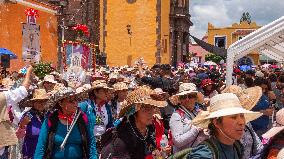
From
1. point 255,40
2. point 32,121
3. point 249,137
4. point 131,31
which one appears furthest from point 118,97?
point 131,31

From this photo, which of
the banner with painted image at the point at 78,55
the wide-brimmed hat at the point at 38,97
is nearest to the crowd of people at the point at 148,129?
the wide-brimmed hat at the point at 38,97

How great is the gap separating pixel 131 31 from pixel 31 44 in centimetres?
3143

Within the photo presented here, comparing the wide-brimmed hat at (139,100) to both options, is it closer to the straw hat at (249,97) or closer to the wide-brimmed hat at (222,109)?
the straw hat at (249,97)

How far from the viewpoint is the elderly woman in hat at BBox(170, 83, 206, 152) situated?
5.62 metres

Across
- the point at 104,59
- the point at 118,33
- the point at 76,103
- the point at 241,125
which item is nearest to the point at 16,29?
the point at 104,59

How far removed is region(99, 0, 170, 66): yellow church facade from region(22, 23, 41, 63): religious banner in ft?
97.7

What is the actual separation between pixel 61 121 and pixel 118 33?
35108 mm

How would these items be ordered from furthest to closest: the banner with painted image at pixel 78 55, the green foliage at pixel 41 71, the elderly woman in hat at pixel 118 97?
the green foliage at pixel 41 71 → the banner with painted image at pixel 78 55 → the elderly woman in hat at pixel 118 97

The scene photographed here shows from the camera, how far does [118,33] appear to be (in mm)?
40656

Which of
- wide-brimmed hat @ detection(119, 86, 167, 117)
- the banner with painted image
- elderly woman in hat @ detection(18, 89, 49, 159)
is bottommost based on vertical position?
elderly woman in hat @ detection(18, 89, 49, 159)

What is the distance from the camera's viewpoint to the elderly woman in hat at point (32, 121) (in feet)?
24.6

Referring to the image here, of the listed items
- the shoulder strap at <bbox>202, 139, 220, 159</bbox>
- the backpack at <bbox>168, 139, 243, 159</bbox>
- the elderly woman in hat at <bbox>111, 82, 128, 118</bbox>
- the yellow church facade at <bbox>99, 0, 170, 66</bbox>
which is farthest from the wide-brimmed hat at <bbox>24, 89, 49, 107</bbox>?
the yellow church facade at <bbox>99, 0, 170, 66</bbox>

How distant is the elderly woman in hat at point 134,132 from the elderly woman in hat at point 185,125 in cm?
29

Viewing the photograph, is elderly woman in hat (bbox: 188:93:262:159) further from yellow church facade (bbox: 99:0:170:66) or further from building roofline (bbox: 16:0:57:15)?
yellow church facade (bbox: 99:0:170:66)
